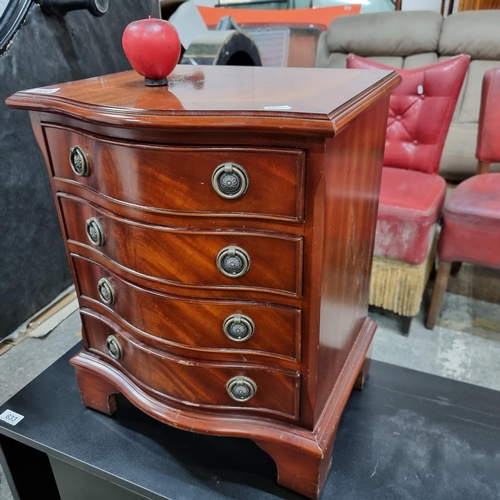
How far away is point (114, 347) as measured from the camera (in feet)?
2.89

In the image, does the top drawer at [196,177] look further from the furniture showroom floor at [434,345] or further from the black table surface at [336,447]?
the furniture showroom floor at [434,345]

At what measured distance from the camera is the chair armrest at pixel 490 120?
162cm

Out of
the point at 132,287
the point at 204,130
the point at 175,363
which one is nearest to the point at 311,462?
the point at 175,363

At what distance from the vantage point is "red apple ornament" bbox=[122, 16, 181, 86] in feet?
2.31

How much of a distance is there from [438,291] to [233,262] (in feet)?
3.77

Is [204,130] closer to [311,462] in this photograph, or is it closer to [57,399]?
[311,462]

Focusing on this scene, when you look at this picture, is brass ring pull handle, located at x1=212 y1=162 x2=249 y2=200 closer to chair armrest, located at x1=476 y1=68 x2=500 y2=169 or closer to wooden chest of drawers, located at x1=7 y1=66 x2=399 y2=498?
wooden chest of drawers, located at x1=7 y1=66 x2=399 y2=498

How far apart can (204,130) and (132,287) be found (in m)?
0.32

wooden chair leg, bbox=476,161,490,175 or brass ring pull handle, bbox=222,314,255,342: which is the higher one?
brass ring pull handle, bbox=222,314,255,342

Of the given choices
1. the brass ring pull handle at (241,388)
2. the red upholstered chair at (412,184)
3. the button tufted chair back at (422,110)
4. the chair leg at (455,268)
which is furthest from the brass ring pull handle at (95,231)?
the chair leg at (455,268)

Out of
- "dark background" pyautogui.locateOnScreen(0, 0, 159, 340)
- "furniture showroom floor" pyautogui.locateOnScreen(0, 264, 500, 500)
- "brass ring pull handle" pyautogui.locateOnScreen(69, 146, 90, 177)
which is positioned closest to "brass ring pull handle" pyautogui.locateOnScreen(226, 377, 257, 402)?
"brass ring pull handle" pyautogui.locateOnScreen(69, 146, 90, 177)

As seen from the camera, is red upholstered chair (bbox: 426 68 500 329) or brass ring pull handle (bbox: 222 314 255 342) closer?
brass ring pull handle (bbox: 222 314 255 342)

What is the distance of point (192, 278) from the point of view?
715 mm

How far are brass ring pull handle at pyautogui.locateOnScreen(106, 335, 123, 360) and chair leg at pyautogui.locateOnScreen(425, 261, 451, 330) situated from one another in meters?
1.14
